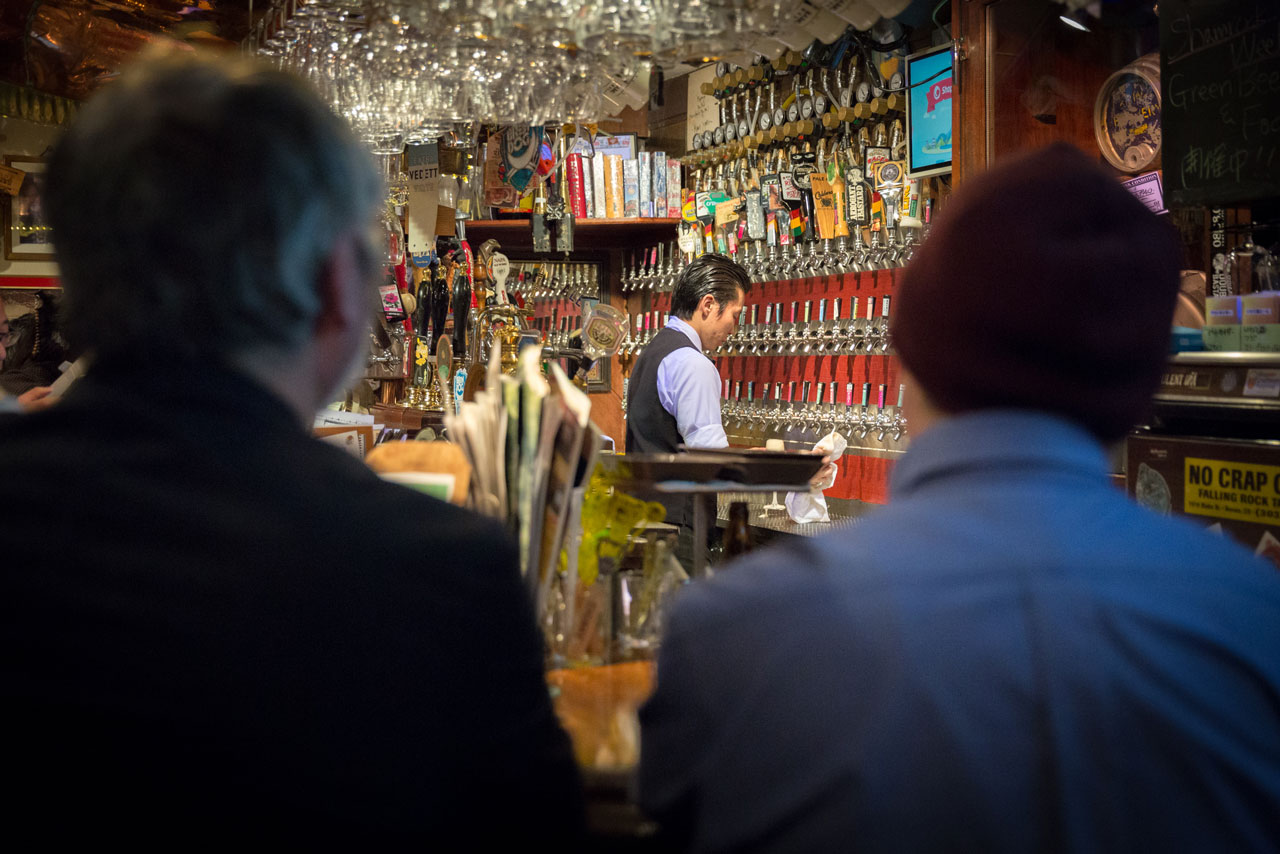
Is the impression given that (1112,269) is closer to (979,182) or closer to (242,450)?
(979,182)

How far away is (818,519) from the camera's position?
475 centimetres

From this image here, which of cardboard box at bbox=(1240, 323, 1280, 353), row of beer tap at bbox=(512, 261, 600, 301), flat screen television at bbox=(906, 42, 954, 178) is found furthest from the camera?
row of beer tap at bbox=(512, 261, 600, 301)

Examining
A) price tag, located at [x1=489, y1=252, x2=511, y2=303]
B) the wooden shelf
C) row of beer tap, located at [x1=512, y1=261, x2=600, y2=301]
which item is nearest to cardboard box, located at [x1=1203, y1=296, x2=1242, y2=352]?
price tag, located at [x1=489, y1=252, x2=511, y2=303]

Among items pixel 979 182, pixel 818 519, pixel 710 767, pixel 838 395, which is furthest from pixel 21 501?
pixel 838 395

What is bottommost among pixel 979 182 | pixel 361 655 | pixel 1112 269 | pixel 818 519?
pixel 818 519

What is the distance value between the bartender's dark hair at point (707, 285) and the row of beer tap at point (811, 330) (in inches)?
25.5

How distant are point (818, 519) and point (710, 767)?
12.4 feet

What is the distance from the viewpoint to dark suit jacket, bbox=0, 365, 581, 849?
97 cm

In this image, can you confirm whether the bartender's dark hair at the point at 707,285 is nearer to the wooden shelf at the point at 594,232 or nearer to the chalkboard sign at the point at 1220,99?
the wooden shelf at the point at 594,232

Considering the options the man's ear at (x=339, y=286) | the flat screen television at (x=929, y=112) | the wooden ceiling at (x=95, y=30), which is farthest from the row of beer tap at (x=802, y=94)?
the man's ear at (x=339, y=286)

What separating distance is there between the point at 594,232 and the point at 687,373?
2.09m

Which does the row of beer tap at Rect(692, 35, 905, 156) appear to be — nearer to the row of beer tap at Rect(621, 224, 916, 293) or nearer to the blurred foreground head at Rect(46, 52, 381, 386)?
the row of beer tap at Rect(621, 224, 916, 293)

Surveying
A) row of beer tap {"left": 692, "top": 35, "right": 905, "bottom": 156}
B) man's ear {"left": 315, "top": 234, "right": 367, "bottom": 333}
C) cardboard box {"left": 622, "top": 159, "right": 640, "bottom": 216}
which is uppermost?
row of beer tap {"left": 692, "top": 35, "right": 905, "bottom": 156}

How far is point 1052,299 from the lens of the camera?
1076mm
